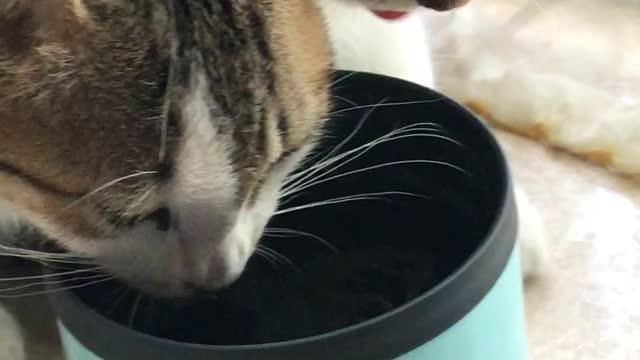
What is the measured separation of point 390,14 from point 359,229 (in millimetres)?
171

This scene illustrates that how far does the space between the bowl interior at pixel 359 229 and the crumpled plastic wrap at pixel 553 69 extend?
364mm

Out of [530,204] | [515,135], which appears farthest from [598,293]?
[515,135]

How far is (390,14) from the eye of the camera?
0.86m

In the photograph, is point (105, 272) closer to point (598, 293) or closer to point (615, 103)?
point (598, 293)

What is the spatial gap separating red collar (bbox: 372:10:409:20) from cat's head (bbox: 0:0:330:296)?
17 cm

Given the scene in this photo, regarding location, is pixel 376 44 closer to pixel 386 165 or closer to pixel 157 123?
pixel 386 165

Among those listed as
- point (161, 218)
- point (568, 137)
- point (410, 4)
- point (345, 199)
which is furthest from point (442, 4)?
point (568, 137)

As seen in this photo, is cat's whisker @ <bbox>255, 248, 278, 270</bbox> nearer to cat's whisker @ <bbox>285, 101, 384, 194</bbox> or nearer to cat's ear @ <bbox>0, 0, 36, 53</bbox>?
cat's whisker @ <bbox>285, 101, 384, 194</bbox>

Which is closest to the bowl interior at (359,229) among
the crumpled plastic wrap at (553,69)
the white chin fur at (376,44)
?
the white chin fur at (376,44)

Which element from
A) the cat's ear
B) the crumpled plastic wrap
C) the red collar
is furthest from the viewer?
the crumpled plastic wrap

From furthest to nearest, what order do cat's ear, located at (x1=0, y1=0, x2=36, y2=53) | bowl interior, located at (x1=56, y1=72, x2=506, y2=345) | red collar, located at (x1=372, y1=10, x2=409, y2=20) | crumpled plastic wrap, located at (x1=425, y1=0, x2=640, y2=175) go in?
crumpled plastic wrap, located at (x1=425, y1=0, x2=640, y2=175)
red collar, located at (x1=372, y1=10, x2=409, y2=20)
bowl interior, located at (x1=56, y1=72, x2=506, y2=345)
cat's ear, located at (x1=0, y1=0, x2=36, y2=53)

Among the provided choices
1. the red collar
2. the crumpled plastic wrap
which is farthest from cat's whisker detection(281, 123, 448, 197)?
the crumpled plastic wrap

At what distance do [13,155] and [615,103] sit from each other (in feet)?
2.24

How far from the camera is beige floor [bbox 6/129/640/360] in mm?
899
